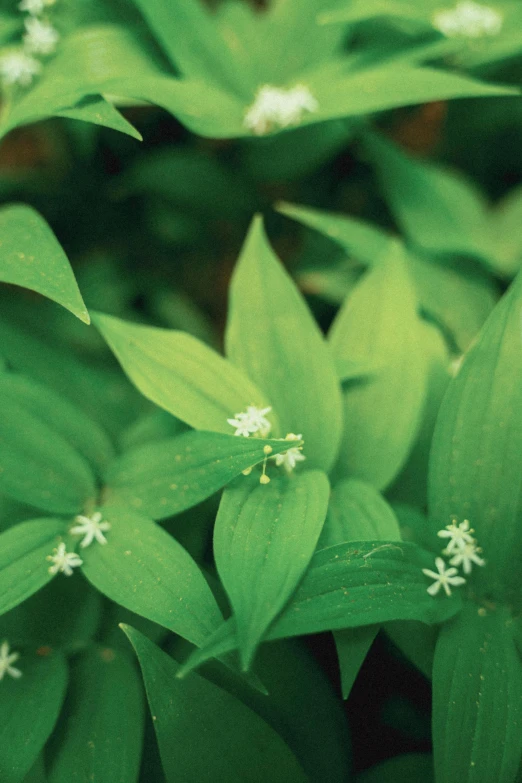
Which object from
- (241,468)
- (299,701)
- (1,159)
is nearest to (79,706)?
(299,701)

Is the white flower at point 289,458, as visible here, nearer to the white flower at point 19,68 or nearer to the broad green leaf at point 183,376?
the broad green leaf at point 183,376

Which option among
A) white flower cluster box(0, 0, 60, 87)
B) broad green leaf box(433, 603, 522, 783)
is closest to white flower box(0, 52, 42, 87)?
white flower cluster box(0, 0, 60, 87)

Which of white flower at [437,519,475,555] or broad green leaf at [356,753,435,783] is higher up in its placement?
white flower at [437,519,475,555]

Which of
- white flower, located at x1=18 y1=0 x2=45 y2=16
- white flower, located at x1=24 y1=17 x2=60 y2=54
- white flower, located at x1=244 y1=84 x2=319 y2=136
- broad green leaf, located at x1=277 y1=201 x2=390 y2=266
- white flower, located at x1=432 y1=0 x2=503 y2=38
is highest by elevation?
white flower, located at x1=432 y1=0 x2=503 y2=38

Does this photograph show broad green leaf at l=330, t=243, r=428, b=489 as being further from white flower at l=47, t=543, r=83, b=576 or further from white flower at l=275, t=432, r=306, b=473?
white flower at l=47, t=543, r=83, b=576

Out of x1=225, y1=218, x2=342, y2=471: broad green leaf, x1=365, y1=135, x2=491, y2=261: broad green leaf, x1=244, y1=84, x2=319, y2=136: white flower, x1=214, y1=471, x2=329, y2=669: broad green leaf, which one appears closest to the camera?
x1=214, y1=471, x2=329, y2=669: broad green leaf

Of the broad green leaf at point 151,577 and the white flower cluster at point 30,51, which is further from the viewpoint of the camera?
the white flower cluster at point 30,51

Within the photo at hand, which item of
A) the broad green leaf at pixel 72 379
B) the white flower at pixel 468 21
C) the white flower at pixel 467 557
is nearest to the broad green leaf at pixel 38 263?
the broad green leaf at pixel 72 379

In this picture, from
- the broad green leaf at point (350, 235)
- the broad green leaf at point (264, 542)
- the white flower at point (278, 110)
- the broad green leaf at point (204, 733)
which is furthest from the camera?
the broad green leaf at point (350, 235)
